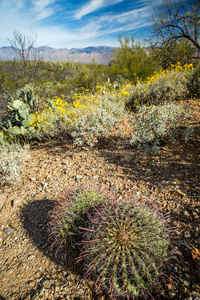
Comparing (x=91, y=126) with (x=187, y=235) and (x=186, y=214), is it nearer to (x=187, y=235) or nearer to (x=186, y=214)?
(x=186, y=214)

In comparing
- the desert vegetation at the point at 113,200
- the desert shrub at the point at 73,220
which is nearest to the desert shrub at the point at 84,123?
the desert vegetation at the point at 113,200

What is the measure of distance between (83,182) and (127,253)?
5.81ft

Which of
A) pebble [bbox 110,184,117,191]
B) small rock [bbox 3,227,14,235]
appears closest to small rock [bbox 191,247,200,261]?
pebble [bbox 110,184,117,191]

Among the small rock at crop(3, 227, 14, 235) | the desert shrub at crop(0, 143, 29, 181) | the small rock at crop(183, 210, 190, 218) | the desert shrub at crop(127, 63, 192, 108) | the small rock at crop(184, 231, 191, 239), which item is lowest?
the small rock at crop(3, 227, 14, 235)

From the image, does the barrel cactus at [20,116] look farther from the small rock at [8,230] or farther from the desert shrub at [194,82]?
the desert shrub at [194,82]

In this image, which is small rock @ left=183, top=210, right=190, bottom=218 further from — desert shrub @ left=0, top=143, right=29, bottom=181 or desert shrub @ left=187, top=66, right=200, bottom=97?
desert shrub @ left=187, top=66, right=200, bottom=97

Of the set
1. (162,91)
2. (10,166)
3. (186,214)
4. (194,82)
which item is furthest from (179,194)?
(194,82)

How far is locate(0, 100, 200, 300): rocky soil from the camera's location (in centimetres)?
164

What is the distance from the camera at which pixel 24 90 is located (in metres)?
5.12

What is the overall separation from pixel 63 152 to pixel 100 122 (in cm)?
133

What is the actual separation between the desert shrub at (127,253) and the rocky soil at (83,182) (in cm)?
30

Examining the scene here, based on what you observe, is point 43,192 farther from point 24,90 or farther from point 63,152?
point 24,90

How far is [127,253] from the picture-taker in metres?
1.34

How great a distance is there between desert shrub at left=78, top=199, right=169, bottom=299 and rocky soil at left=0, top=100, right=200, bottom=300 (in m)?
0.30
